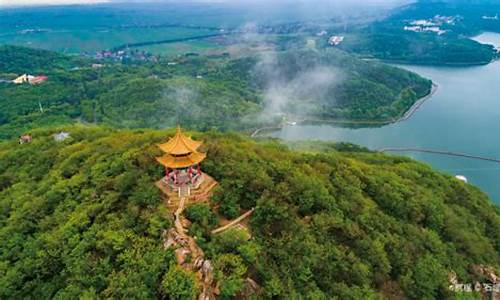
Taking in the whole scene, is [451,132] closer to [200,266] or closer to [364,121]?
[364,121]

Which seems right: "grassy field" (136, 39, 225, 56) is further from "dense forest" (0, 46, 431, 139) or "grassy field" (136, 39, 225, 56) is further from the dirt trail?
the dirt trail

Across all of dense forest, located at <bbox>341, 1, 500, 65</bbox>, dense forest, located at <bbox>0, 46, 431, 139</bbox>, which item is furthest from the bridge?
dense forest, located at <bbox>341, 1, 500, 65</bbox>

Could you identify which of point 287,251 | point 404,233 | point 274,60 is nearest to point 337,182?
point 404,233

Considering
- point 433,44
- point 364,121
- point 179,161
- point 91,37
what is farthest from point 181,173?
point 91,37

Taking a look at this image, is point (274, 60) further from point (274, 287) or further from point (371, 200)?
point (274, 287)

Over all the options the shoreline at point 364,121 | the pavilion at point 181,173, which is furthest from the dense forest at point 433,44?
the pavilion at point 181,173
